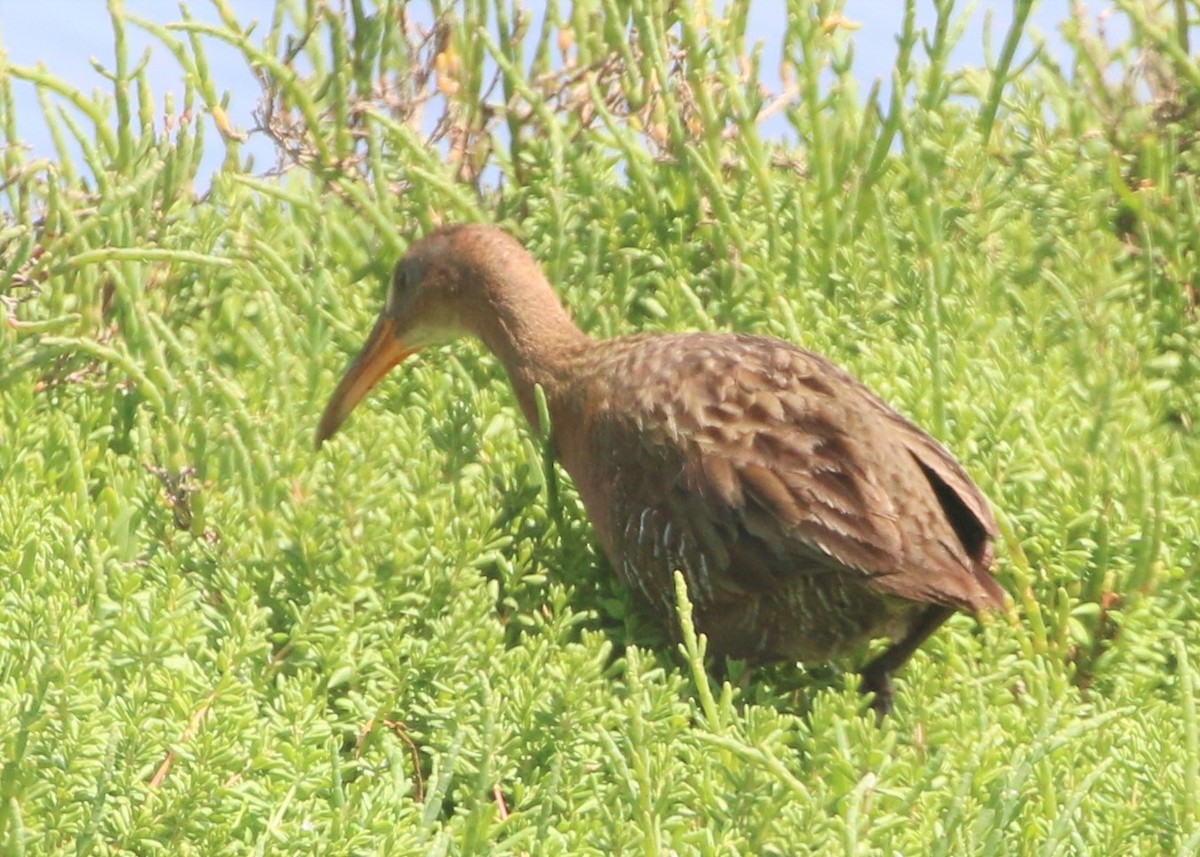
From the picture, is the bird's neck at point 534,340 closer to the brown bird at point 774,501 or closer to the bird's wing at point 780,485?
the brown bird at point 774,501

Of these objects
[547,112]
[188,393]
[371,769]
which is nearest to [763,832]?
[371,769]

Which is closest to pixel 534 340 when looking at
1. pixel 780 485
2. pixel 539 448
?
pixel 539 448

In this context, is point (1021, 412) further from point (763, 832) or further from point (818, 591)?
point (763, 832)

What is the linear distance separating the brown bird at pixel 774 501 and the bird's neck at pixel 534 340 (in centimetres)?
21

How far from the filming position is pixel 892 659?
4465mm

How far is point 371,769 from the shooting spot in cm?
387

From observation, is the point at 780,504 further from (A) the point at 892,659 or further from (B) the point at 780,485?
(A) the point at 892,659

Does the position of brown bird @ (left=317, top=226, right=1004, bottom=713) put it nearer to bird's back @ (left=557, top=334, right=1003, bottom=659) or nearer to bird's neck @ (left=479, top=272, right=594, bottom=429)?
bird's back @ (left=557, top=334, right=1003, bottom=659)

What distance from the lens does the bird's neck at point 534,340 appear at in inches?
199

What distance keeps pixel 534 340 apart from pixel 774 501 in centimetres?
116

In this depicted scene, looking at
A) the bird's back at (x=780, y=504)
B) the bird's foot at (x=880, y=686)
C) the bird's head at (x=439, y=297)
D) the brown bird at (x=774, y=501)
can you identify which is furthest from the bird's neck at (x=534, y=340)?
the bird's foot at (x=880, y=686)

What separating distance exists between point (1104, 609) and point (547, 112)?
2209 millimetres

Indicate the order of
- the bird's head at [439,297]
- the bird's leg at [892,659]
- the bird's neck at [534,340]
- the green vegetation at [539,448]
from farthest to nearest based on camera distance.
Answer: the bird's head at [439,297]
the bird's neck at [534,340]
the bird's leg at [892,659]
the green vegetation at [539,448]

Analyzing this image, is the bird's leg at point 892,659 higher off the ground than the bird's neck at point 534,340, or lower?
lower
